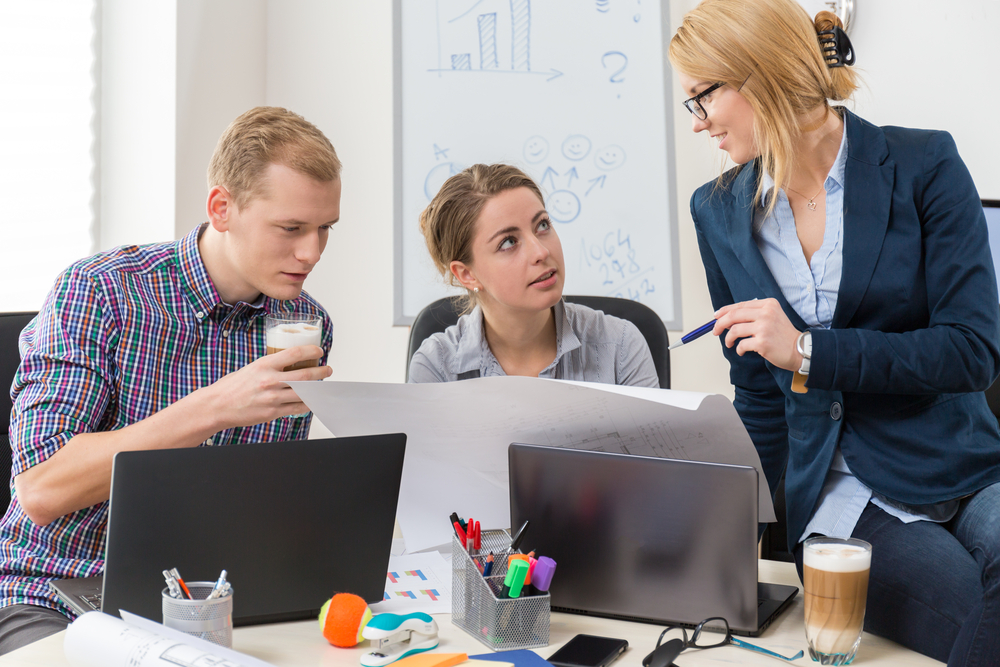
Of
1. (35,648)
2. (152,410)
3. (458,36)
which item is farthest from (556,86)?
(35,648)

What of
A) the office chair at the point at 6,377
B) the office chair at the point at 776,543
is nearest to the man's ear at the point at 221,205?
the office chair at the point at 6,377

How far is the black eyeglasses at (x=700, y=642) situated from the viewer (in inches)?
29.8

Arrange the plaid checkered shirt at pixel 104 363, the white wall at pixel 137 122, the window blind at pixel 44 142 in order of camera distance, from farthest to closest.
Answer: the white wall at pixel 137 122 → the window blind at pixel 44 142 → the plaid checkered shirt at pixel 104 363

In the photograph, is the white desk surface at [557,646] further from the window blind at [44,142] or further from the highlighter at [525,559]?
the window blind at [44,142]

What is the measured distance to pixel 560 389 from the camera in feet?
2.78

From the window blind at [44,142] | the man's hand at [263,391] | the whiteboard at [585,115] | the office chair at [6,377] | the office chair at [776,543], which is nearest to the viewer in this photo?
the man's hand at [263,391]

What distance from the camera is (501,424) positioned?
0.92m

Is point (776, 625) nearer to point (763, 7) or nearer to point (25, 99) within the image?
point (763, 7)

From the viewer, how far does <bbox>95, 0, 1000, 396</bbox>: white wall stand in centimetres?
222

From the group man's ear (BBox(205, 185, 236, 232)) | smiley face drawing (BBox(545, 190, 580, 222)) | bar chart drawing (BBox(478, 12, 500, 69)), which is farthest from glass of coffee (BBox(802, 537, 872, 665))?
bar chart drawing (BBox(478, 12, 500, 69))

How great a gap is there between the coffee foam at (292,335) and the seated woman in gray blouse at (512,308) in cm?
44

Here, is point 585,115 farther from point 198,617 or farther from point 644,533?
point 198,617

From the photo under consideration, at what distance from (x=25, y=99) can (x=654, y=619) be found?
201cm

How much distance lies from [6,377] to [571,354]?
100cm
